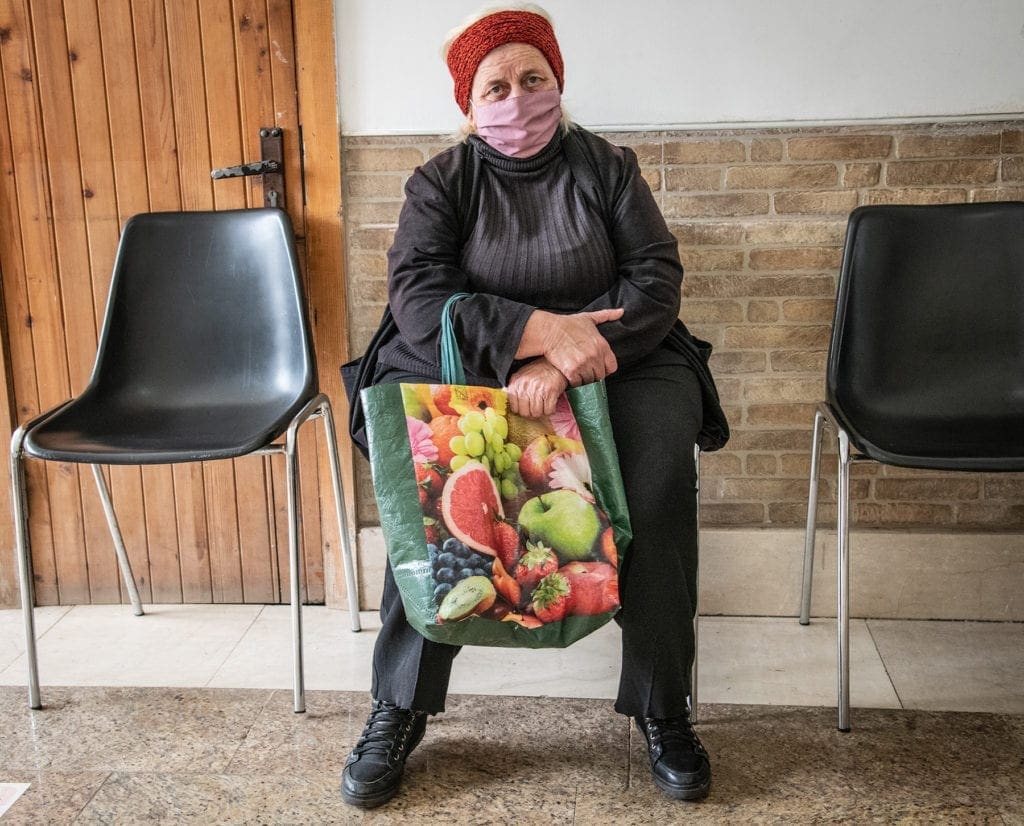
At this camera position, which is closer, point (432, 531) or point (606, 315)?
point (432, 531)

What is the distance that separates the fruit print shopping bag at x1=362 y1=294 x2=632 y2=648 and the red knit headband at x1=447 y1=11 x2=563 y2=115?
2.16ft

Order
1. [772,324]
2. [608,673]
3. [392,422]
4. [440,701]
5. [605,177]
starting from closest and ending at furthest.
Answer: [392,422]
[440,701]
[605,177]
[608,673]
[772,324]

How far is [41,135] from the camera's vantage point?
2.40 metres

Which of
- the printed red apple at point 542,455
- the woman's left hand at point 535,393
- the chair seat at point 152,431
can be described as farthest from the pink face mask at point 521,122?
the chair seat at point 152,431

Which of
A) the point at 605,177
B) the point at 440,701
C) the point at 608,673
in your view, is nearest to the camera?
the point at 440,701

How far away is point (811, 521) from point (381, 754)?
3.58 feet

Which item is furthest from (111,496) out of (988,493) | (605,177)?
(988,493)

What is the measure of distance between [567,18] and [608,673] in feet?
4.71

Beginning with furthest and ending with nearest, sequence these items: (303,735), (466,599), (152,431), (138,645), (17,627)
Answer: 1. (17,627)
2. (138,645)
3. (152,431)
4. (303,735)
5. (466,599)

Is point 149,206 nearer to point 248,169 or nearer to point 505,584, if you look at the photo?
point 248,169

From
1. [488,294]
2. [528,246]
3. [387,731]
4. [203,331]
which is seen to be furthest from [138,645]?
[528,246]

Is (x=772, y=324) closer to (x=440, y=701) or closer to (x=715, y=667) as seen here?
(x=715, y=667)

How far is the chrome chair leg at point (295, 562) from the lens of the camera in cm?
195

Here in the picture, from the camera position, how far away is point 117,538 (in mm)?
2459
